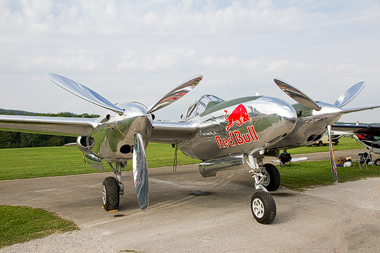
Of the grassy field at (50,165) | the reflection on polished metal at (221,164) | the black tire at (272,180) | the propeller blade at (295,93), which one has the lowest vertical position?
the grassy field at (50,165)

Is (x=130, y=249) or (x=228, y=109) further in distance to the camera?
(x=228, y=109)

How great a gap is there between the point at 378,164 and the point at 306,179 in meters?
7.09

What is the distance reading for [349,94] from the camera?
8.49m

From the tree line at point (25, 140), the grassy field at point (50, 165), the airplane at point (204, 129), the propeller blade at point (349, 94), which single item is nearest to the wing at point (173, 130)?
the airplane at point (204, 129)

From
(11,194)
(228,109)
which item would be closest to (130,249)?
(228,109)

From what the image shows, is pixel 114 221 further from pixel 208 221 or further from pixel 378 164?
pixel 378 164

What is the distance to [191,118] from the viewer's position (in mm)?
8484

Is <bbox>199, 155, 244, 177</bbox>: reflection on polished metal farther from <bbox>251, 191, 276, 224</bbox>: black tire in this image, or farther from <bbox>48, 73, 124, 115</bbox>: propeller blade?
<bbox>48, 73, 124, 115</bbox>: propeller blade

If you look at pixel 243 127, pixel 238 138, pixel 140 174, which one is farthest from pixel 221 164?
pixel 140 174

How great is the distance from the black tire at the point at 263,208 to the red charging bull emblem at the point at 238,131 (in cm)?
122

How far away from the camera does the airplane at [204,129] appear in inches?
229

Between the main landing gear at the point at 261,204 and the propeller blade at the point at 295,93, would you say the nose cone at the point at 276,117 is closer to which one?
the propeller blade at the point at 295,93

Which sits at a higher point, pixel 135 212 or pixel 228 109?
Answer: pixel 228 109

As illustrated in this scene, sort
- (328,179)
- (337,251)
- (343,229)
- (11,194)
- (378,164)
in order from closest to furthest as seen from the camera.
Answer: (337,251) < (343,229) < (11,194) < (328,179) < (378,164)
